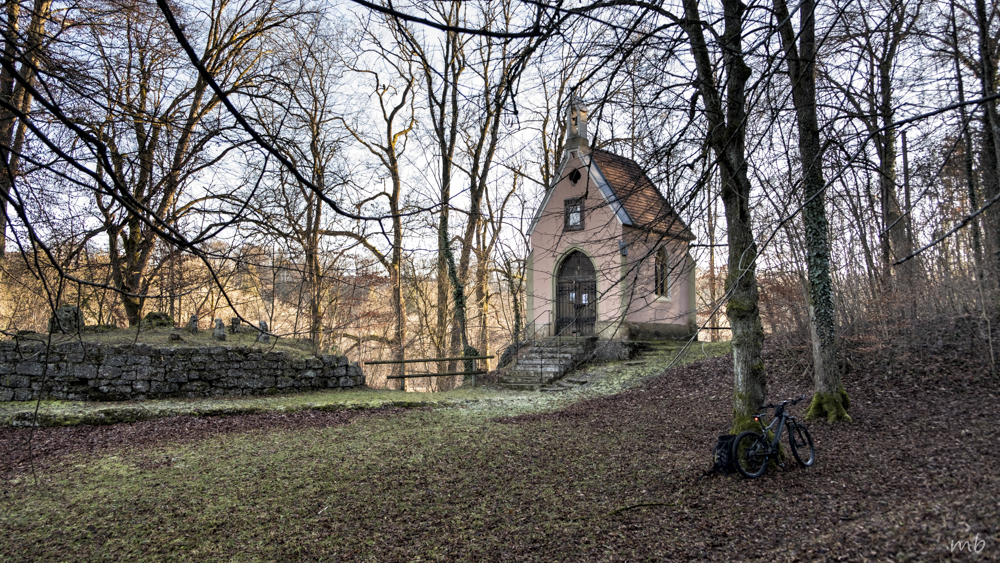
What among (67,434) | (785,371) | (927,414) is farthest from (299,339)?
(927,414)

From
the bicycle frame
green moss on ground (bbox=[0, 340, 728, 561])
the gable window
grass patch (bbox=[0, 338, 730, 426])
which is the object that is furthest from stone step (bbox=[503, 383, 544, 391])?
the bicycle frame

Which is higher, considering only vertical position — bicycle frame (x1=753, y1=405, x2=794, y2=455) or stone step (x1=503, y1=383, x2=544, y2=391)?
bicycle frame (x1=753, y1=405, x2=794, y2=455)

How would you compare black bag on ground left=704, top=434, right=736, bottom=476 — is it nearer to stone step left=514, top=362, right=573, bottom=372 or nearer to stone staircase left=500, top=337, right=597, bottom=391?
stone staircase left=500, top=337, right=597, bottom=391

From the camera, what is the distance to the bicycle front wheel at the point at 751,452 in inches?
213

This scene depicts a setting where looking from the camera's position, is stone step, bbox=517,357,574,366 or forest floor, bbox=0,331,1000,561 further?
stone step, bbox=517,357,574,366

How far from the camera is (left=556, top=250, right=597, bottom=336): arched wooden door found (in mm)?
16469

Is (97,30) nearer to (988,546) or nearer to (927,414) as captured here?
(988,546)

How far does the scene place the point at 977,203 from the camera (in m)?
10.4

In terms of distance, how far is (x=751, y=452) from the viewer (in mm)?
5465

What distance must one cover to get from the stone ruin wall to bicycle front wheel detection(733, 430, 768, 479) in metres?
9.23

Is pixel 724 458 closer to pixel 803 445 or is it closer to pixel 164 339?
pixel 803 445

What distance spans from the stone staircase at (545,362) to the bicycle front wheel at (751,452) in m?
7.76

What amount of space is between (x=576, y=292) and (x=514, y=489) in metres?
11.8

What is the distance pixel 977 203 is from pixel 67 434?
1577 centimetres
